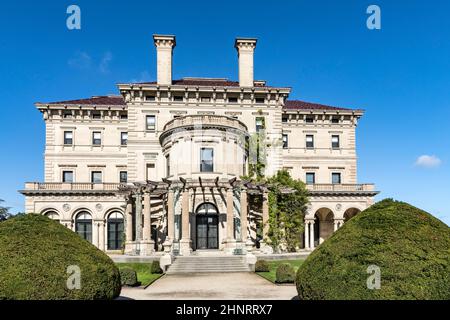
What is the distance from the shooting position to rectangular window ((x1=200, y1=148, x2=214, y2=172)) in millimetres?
36188

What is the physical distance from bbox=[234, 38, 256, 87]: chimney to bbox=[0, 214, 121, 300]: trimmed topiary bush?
1434 inches

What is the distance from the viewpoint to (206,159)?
36250 millimetres

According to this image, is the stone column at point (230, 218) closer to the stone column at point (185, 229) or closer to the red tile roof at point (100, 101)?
the stone column at point (185, 229)

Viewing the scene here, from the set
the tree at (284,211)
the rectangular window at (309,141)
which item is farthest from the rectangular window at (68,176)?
the rectangular window at (309,141)

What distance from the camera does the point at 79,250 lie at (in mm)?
12125

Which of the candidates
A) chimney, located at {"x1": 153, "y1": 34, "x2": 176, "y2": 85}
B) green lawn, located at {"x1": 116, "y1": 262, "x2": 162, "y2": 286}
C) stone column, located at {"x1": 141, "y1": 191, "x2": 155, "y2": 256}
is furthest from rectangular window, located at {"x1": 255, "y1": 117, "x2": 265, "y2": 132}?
green lawn, located at {"x1": 116, "y1": 262, "x2": 162, "y2": 286}

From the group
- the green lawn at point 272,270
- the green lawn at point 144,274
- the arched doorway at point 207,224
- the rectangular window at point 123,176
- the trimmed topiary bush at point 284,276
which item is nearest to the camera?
the trimmed topiary bush at point 284,276

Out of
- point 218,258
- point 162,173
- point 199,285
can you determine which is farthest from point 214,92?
point 199,285

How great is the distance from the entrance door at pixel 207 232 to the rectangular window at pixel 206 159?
4.33m

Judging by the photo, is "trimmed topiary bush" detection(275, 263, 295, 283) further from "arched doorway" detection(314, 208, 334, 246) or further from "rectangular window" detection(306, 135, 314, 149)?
"rectangular window" detection(306, 135, 314, 149)

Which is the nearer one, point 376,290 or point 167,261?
point 376,290

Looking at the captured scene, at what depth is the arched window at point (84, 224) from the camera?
45969 mm

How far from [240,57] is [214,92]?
6097mm

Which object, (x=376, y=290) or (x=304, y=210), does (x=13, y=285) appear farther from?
(x=304, y=210)
